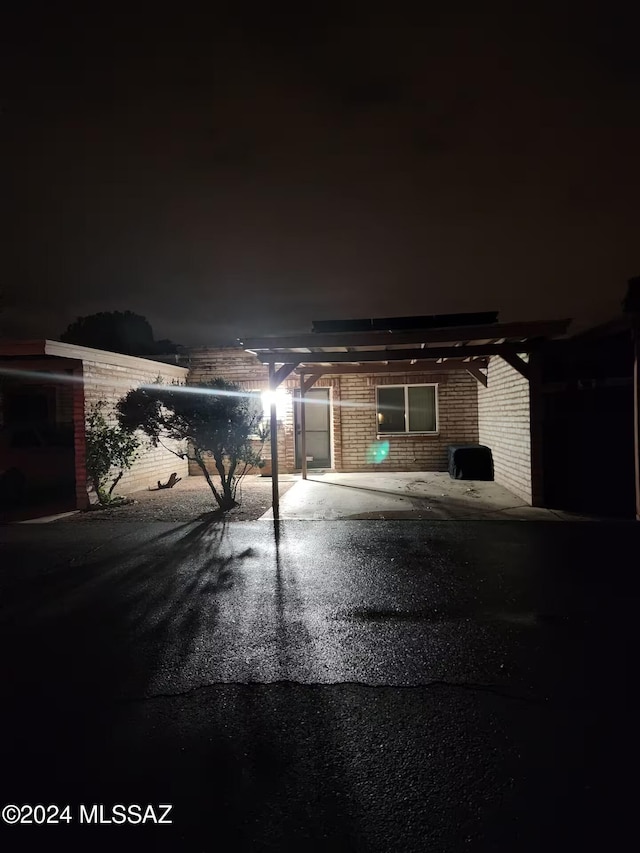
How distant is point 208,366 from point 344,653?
1162cm

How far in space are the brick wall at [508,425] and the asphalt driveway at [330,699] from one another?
3.60 meters

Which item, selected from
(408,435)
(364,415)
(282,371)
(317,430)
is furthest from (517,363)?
(317,430)

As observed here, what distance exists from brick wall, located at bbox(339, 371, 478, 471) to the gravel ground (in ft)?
8.11

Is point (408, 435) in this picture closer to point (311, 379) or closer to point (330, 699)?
point (311, 379)

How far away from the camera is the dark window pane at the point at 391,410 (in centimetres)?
1385

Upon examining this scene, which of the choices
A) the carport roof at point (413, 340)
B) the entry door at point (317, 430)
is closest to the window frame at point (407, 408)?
the entry door at point (317, 430)

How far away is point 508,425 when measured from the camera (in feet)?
33.7

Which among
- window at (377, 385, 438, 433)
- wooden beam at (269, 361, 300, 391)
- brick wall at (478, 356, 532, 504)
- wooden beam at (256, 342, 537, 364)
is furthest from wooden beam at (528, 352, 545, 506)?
window at (377, 385, 438, 433)

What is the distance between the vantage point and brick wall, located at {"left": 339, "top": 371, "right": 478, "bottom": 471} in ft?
44.7

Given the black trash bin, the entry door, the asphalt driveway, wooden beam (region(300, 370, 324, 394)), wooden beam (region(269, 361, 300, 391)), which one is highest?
wooden beam (region(300, 370, 324, 394))

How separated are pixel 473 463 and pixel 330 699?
9.80m

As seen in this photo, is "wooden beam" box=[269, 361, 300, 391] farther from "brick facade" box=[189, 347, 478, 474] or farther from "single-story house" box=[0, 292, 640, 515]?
"brick facade" box=[189, 347, 478, 474]

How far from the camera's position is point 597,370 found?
8.20 meters

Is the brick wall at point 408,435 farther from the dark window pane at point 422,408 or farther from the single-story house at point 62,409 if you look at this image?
the single-story house at point 62,409
